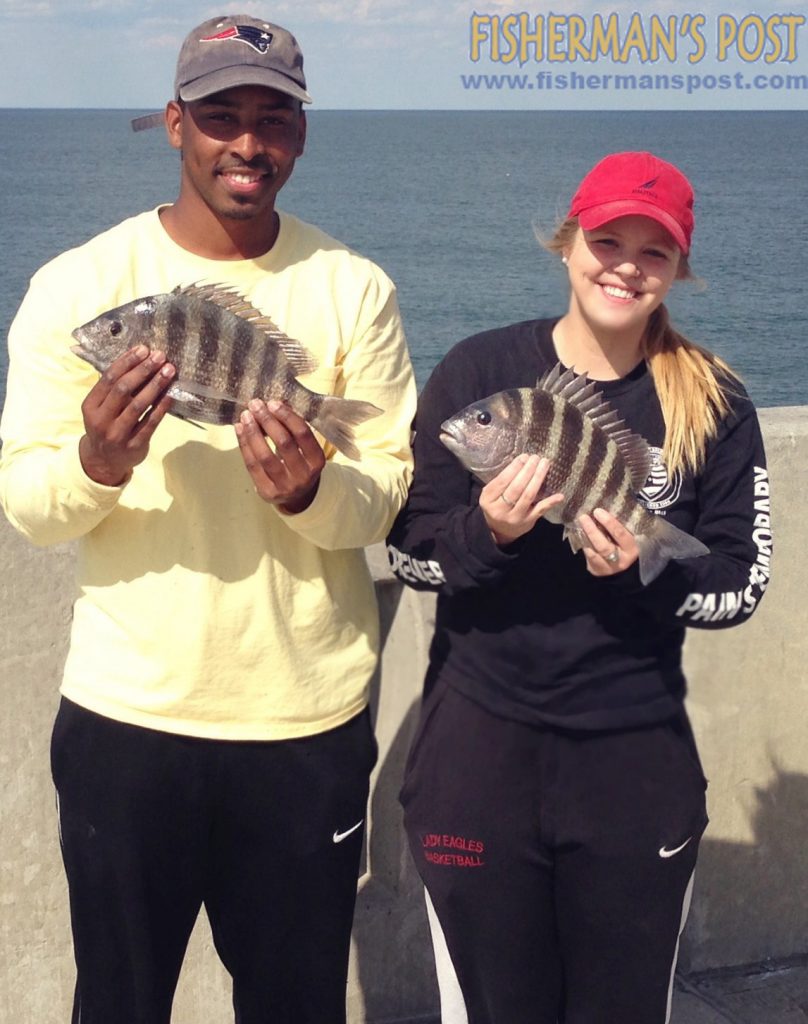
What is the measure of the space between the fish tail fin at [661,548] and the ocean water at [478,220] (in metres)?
0.70

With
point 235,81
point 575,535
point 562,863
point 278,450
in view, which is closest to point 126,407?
point 278,450

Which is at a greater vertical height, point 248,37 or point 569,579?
point 248,37

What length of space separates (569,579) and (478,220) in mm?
69870

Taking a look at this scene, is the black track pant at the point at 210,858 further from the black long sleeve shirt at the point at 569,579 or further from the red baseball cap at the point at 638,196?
the red baseball cap at the point at 638,196

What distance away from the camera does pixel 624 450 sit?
121 inches

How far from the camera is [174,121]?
318 centimetres

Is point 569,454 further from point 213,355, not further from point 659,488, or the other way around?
point 213,355

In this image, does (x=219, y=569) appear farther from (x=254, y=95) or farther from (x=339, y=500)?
(x=254, y=95)

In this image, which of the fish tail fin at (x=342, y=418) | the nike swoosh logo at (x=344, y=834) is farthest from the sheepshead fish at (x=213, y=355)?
the nike swoosh logo at (x=344, y=834)

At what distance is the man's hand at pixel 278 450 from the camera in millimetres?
2861

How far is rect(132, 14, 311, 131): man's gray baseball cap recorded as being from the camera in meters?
3.00

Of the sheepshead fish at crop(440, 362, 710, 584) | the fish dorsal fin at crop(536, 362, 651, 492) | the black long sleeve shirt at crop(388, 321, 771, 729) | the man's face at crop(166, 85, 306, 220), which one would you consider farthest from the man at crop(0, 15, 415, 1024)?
the fish dorsal fin at crop(536, 362, 651, 492)

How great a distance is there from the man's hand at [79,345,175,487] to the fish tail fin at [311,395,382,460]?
1.14 ft

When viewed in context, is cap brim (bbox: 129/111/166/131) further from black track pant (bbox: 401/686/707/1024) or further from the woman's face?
black track pant (bbox: 401/686/707/1024)
